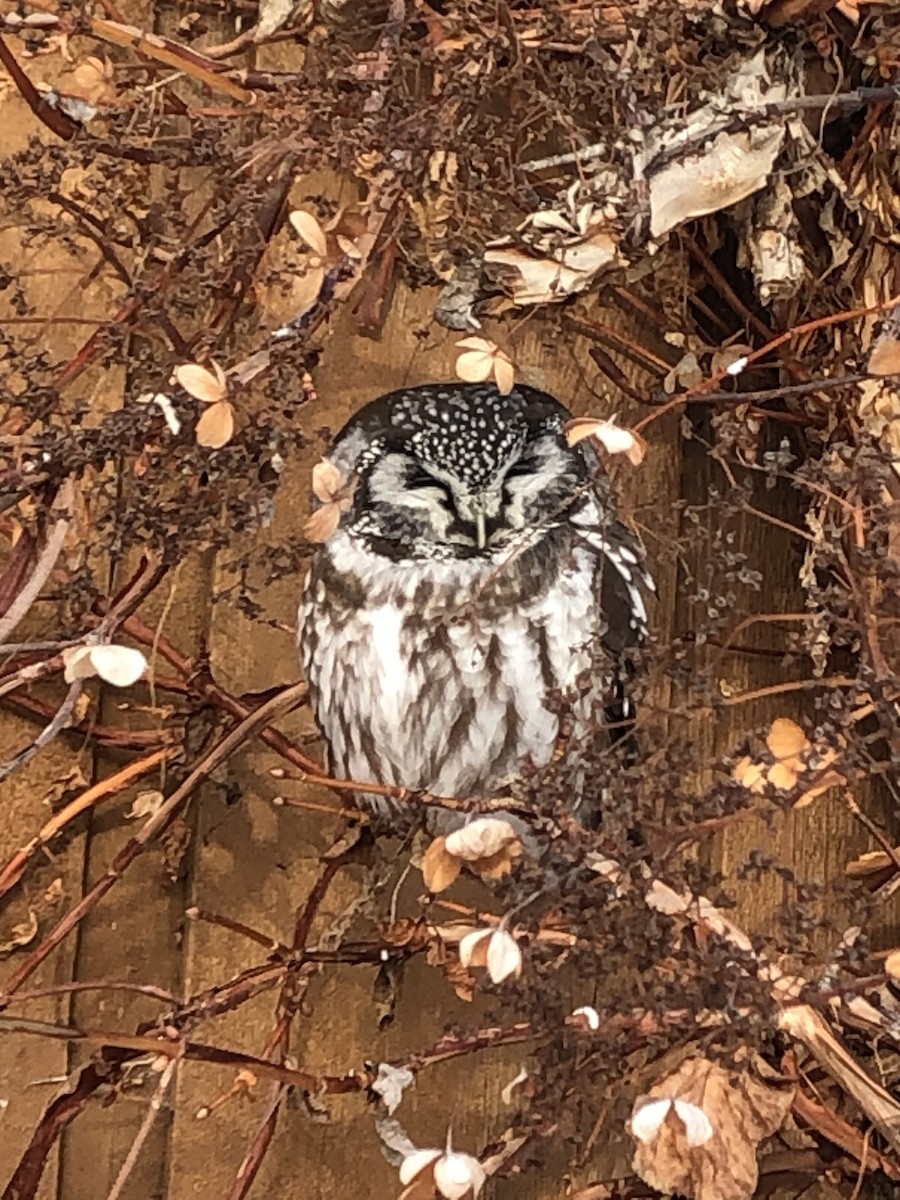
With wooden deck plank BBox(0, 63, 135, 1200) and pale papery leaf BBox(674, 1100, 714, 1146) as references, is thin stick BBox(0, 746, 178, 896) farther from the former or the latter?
pale papery leaf BBox(674, 1100, 714, 1146)

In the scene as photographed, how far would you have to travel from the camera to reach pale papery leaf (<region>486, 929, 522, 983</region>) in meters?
0.57

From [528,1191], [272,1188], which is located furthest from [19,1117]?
[528,1191]

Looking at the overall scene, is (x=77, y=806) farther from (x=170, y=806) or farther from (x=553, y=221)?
(x=553, y=221)

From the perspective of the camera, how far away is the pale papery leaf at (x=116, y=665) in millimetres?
607

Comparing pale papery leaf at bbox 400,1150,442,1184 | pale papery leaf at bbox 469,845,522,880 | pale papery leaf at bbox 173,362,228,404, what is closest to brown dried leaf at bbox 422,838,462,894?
pale papery leaf at bbox 469,845,522,880

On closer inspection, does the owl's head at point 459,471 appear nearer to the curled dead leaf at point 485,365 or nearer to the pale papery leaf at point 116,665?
the curled dead leaf at point 485,365

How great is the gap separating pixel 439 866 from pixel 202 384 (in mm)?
233

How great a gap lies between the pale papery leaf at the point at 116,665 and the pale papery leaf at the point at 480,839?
152mm

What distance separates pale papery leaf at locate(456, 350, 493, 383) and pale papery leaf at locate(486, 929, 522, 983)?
0.85 feet

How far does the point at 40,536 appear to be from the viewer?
644 millimetres

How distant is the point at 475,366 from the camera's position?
686 millimetres

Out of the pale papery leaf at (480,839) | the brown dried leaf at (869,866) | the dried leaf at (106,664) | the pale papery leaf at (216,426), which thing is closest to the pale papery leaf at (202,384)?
the pale papery leaf at (216,426)

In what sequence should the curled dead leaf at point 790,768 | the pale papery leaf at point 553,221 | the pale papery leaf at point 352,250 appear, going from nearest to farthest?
the curled dead leaf at point 790,768
the pale papery leaf at point 352,250
the pale papery leaf at point 553,221

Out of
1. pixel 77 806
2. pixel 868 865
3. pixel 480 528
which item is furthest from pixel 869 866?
pixel 77 806
